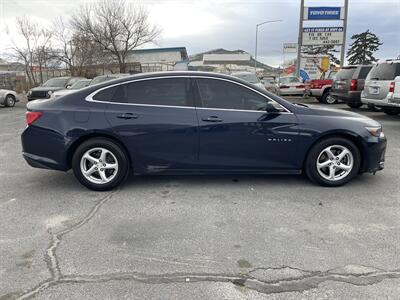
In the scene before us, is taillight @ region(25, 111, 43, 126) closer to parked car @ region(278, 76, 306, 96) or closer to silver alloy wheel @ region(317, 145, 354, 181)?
silver alloy wheel @ region(317, 145, 354, 181)

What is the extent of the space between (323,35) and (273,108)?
59.6 feet

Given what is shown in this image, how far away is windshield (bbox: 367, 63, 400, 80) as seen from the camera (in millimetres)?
9430

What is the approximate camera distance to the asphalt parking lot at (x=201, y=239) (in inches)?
101

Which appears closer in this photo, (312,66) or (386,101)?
(386,101)

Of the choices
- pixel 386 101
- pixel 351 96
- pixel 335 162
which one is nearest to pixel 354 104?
pixel 351 96

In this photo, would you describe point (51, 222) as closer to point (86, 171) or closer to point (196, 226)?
point (86, 171)

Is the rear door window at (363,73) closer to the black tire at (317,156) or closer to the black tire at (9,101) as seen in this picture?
the black tire at (317,156)

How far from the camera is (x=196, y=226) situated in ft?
11.6

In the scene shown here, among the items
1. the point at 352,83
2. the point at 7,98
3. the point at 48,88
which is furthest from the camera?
the point at 7,98

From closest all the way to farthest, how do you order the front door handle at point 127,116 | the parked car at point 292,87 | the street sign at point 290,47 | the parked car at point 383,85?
the front door handle at point 127,116 → the parked car at point 383,85 → the parked car at point 292,87 → the street sign at point 290,47

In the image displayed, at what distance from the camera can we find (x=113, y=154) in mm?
4422

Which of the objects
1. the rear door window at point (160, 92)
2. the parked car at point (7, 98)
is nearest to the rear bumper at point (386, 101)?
the rear door window at point (160, 92)

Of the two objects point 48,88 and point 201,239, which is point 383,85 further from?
point 48,88

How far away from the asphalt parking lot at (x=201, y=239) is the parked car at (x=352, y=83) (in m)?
8.67
